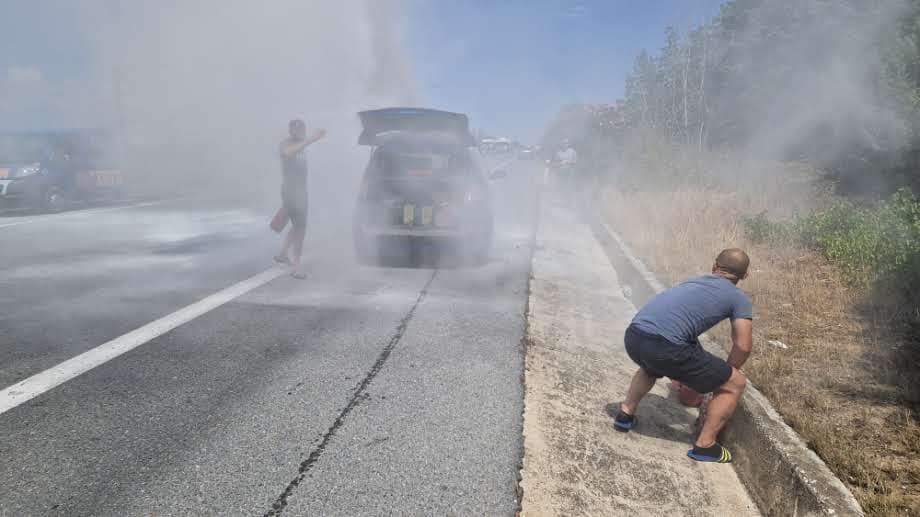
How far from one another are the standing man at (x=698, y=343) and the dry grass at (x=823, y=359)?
0.40 m

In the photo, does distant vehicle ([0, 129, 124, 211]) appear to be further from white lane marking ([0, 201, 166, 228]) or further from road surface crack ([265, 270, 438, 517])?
road surface crack ([265, 270, 438, 517])

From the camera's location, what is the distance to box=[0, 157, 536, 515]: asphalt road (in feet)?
8.35

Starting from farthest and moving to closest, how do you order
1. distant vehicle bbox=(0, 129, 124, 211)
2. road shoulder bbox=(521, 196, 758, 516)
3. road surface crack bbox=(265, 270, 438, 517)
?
1. distant vehicle bbox=(0, 129, 124, 211)
2. road shoulder bbox=(521, 196, 758, 516)
3. road surface crack bbox=(265, 270, 438, 517)

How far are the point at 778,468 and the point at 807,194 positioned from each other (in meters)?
8.89

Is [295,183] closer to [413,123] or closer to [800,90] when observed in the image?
[413,123]

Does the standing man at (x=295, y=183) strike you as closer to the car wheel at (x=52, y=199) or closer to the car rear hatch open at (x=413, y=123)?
the car rear hatch open at (x=413, y=123)

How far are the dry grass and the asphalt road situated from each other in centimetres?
151

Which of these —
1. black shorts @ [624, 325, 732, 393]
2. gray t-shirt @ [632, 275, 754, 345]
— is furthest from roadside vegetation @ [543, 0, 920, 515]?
gray t-shirt @ [632, 275, 754, 345]

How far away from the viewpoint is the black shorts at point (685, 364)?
3.15 m

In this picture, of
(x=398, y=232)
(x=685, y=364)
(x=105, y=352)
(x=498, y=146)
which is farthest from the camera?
(x=498, y=146)

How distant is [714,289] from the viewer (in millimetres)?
3246

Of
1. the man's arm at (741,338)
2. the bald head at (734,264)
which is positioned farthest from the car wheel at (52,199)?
the man's arm at (741,338)

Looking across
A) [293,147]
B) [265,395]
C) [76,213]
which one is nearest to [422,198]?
[293,147]

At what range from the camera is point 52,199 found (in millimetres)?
11953
